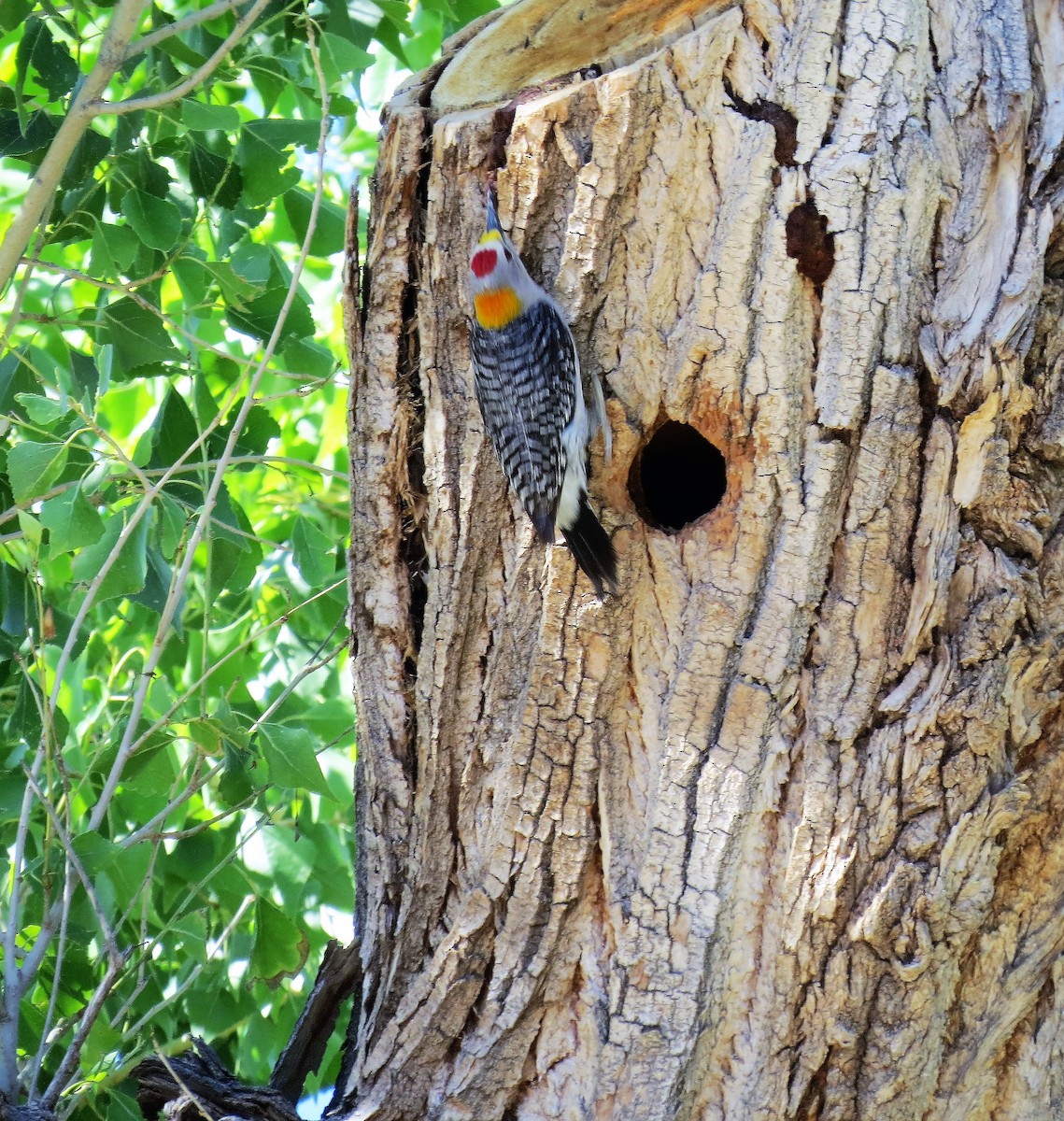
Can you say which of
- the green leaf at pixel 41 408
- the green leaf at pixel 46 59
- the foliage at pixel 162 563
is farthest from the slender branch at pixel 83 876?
the green leaf at pixel 46 59

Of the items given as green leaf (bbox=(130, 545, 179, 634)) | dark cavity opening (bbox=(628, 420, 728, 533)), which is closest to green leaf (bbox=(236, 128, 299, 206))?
green leaf (bbox=(130, 545, 179, 634))

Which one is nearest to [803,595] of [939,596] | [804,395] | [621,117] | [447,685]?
[939,596]

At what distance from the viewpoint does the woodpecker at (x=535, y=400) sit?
221cm

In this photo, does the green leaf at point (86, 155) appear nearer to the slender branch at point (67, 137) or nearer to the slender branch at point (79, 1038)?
the slender branch at point (67, 137)

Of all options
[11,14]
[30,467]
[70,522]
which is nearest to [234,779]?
[70,522]

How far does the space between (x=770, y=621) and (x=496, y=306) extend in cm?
107

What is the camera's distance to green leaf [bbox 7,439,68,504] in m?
2.27

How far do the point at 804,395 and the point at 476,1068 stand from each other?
139 cm

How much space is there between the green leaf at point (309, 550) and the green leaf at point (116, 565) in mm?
523

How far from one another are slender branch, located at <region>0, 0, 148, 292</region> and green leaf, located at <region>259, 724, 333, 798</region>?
1.15m

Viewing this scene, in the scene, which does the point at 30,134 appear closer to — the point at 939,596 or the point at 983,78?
the point at 983,78

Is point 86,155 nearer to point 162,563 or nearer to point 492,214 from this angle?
point 162,563

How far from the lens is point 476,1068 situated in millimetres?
2162

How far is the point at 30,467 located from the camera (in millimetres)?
2281
